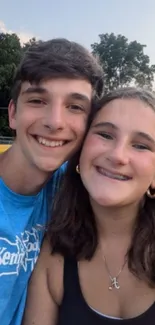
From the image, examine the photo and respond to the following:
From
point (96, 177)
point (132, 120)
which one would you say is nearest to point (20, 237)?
point (96, 177)

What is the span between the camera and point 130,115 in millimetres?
2203

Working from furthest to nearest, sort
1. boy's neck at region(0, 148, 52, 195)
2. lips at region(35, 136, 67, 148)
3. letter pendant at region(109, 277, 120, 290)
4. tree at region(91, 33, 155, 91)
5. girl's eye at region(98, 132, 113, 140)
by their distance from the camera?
tree at region(91, 33, 155, 91), boy's neck at region(0, 148, 52, 195), lips at region(35, 136, 67, 148), letter pendant at region(109, 277, 120, 290), girl's eye at region(98, 132, 113, 140)

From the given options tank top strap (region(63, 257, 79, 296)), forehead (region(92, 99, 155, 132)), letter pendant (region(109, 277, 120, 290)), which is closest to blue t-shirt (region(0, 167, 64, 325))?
tank top strap (region(63, 257, 79, 296))

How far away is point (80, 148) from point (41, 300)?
3.20ft

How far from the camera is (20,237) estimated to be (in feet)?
Answer: 7.98

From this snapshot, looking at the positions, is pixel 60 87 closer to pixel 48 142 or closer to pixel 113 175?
pixel 48 142

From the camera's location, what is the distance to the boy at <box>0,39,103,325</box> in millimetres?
2387

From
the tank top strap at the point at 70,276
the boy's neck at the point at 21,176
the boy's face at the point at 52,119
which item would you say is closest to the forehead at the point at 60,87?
the boy's face at the point at 52,119

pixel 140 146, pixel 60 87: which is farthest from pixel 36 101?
pixel 140 146

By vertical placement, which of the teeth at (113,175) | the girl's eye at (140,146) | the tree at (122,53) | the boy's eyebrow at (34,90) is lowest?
the tree at (122,53)

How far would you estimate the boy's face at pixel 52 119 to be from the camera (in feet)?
7.83

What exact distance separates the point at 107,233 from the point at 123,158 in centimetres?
61

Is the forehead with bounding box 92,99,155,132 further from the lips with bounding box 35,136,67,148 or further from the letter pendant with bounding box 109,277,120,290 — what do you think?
the letter pendant with bounding box 109,277,120,290

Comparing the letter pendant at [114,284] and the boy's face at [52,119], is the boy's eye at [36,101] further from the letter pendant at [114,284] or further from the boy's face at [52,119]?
the letter pendant at [114,284]
